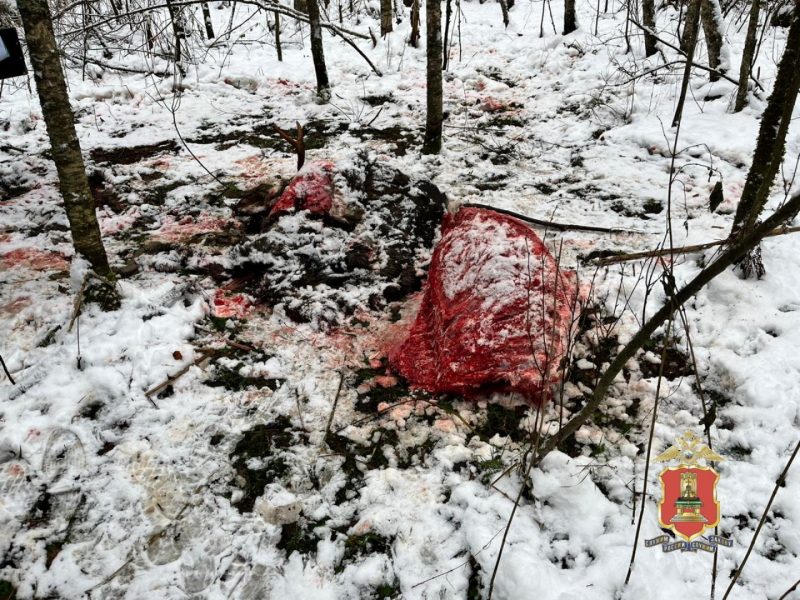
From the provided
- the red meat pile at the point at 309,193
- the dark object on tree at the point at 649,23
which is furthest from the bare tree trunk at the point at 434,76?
the dark object on tree at the point at 649,23

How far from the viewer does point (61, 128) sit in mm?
2869

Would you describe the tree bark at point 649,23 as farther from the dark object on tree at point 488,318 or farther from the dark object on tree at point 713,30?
the dark object on tree at point 488,318

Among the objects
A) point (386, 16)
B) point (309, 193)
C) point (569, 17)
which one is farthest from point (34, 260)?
point (569, 17)

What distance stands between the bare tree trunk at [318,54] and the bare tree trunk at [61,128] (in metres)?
5.03

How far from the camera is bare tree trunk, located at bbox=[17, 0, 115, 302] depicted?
8.75 feet

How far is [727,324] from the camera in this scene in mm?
3070

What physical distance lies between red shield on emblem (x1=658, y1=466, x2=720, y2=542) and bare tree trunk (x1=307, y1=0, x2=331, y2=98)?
7.37m

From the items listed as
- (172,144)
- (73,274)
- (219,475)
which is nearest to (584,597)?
(219,475)

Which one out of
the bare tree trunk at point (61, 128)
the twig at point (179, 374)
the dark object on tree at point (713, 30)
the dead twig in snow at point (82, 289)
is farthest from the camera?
the dark object on tree at point (713, 30)

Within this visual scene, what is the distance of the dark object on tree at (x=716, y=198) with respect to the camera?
163 inches

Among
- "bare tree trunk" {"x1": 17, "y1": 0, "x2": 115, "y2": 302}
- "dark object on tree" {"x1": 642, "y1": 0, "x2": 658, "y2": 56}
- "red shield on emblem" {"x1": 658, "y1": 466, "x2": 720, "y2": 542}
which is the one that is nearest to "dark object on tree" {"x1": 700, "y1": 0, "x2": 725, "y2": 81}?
"dark object on tree" {"x1": 642, "y1": 0, "x2": 658, "y2": 56}

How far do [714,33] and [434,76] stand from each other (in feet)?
12.9

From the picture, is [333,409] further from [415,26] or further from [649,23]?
[415,26]

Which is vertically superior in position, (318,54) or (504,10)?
(504,10)
